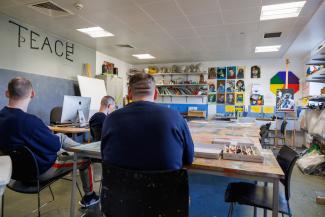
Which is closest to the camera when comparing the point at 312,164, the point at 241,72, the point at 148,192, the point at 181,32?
the point at 148,192

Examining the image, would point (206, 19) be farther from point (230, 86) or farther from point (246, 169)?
point (230, 86)

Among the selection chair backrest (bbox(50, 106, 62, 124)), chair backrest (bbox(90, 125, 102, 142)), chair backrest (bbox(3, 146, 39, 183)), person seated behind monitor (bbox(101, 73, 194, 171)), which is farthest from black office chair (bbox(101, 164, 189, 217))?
chair backrest (bbox(50, 106, 62, 124))

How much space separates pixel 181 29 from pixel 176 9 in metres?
0.90

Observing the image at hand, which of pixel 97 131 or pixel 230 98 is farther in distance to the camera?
pixel 230 98

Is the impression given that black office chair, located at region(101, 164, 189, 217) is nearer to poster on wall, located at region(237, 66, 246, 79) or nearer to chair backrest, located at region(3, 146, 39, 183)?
chair backrest, located at region(3, 146, 39, 183)

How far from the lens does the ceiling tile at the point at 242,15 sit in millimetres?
3330

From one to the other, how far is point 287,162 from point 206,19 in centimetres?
281

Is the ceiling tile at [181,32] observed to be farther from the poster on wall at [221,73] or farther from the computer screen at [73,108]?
the poster on wall at [221,73]

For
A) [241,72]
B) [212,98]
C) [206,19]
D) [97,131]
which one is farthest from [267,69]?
[97,131]

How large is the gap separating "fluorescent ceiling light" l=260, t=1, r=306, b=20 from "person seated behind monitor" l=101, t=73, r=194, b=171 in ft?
9.65

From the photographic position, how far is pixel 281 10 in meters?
3.39

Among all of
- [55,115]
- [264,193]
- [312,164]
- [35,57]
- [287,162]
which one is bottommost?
[312,164]

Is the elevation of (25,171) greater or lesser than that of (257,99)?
lesser

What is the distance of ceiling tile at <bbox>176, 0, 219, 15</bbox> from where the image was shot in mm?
3098
